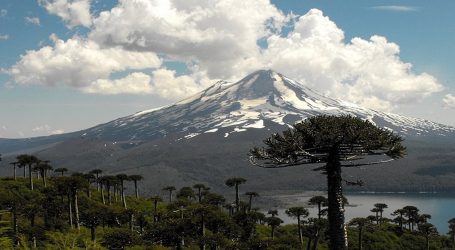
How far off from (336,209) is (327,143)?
10.6 feet

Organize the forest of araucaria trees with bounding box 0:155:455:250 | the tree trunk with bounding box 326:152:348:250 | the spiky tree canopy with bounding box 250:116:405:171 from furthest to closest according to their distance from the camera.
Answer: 1. the forest of araucaria trees with bounding box 0:155:455:250
2. the tree trunk with bounding box 326:152:348:250
3. the spiky tree canopy with bounding box 250:116:405:171

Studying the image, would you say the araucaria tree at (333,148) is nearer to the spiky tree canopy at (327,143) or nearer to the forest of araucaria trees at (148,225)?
the spiky tree canopy at (327,143)

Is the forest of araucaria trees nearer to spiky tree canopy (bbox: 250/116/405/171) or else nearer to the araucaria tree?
the araucaria tree

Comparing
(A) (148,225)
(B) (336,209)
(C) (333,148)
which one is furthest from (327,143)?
(A) (148,225)

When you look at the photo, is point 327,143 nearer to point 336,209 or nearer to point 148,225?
point 336,209

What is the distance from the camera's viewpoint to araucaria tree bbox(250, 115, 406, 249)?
65.3 ft

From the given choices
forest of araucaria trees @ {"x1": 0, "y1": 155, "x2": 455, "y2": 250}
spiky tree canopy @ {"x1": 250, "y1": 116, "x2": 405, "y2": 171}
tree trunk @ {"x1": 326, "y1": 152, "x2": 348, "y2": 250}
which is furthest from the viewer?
forest of araucaria trees @ {"x1": 0, "y1": 155, "x2": 455, "y2": 250}

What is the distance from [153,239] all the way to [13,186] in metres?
41.7

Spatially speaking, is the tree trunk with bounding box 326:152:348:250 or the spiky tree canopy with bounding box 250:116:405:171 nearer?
the spiky tree canopy with bounding box 250:116:405:171

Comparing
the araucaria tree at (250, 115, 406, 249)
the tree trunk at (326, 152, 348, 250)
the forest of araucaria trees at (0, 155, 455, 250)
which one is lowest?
the forest of araucaria trees at (0, 155, 455, 250)

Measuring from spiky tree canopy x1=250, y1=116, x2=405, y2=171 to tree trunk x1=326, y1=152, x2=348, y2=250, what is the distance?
386 millimetres

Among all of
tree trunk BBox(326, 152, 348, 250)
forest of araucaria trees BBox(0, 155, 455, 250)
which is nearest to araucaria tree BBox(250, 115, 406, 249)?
tree trunk BBox(326, 152, 348, 250)

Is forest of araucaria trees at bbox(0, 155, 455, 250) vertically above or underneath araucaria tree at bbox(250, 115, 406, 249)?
underneath

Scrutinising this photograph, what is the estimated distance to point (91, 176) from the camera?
10094cm
